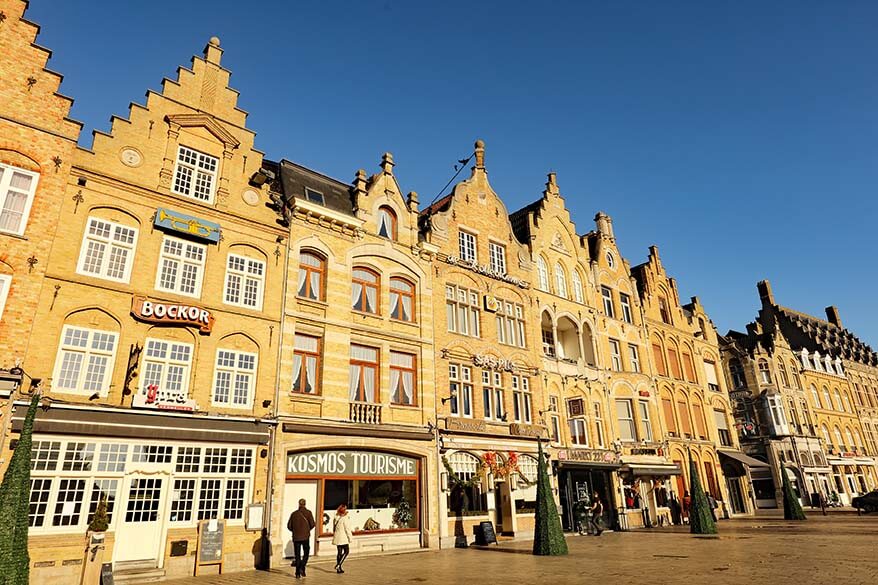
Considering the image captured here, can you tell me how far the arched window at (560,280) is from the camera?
30.7 meters

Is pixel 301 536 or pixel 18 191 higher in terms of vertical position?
pixel 18 191

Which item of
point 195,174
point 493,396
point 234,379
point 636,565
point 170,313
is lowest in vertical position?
point 636,565

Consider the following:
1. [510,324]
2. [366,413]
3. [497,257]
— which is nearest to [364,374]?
[366,413]

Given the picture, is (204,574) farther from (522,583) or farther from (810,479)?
(810,479)

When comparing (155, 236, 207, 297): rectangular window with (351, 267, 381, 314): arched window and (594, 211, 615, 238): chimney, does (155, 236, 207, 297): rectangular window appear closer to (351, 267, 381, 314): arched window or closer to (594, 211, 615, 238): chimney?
(351, 267, 381, 314): arched window

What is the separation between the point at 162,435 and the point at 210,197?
27.2 feet

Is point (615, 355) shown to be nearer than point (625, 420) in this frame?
No

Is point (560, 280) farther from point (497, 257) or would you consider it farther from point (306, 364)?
point (306, 364)

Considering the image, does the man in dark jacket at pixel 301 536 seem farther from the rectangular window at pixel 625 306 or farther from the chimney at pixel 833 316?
the chimney at pixel 833 316

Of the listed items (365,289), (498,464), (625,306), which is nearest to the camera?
(365,289)

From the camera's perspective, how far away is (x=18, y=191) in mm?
15039

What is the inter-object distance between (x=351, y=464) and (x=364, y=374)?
3434 millimetres

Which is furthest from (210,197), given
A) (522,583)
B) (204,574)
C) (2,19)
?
(522,583)

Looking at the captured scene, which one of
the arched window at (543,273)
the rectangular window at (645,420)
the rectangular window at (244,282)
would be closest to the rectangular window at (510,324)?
the arched window at (543,273)
